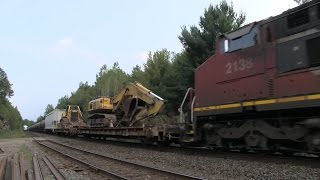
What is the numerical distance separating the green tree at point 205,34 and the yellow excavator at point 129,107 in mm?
9793

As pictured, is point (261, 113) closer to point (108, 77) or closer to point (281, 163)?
point (281, 163)

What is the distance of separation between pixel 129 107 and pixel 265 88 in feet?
41.5

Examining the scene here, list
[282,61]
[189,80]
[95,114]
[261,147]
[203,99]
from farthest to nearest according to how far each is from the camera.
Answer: [189,80], [95,114], [203,99], [261,147], [282,61]

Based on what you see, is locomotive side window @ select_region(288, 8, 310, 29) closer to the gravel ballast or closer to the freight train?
the freight train

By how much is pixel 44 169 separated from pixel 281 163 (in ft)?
22.4

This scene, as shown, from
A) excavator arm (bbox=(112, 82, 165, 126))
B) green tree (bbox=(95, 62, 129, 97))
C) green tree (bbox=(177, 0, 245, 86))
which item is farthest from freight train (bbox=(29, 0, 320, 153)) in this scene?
green tree (bbox=(95, 62, 129, 97))

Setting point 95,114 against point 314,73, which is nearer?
point 314,73

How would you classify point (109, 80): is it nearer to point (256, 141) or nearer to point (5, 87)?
point (5, 87)

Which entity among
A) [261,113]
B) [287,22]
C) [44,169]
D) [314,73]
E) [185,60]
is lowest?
[44,169]

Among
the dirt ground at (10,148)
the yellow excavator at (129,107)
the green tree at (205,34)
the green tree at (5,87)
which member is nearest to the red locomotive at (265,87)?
the yellow excavator at (129,107)

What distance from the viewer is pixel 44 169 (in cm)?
1317

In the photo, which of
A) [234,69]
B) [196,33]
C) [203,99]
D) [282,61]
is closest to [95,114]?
[196,33]

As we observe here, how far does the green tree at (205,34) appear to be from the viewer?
35531 mm

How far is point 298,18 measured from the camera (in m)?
12.1
